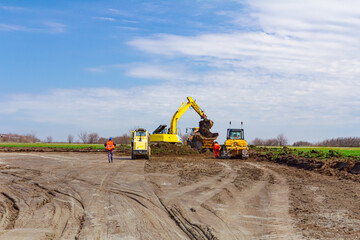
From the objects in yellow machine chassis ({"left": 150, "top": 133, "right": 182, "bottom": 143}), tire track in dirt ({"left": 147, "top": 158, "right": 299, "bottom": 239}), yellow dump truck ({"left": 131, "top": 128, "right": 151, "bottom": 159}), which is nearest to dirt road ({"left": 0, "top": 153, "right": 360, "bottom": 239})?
tire track in dirt ({"left": 147, "top": 158, "right": 299, "bottom": 239})

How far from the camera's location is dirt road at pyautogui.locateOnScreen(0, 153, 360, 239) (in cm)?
852

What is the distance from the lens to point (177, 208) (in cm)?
1107

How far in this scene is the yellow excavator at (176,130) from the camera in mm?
40594

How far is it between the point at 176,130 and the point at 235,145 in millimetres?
10811

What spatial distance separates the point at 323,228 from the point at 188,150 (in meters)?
29.7

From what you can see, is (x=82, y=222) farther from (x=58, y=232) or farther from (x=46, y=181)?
(x=46, y=181)

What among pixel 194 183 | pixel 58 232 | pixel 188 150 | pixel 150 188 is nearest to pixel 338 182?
pixel 194 183

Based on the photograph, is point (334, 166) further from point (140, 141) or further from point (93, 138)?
point (93, 138)

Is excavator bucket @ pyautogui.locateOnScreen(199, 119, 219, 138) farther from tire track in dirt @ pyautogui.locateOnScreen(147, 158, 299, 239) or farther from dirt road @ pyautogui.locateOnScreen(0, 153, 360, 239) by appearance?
dirt road @ pyautogui.locateOnScreen(0, 153, 360, 239)

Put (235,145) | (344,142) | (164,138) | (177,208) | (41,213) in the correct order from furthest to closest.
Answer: (344,142) → (164,138) → (235,145) → (177,208) → (41,213)

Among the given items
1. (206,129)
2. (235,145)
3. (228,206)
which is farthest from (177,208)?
(206,129)

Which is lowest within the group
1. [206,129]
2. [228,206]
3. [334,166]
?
[228,206]

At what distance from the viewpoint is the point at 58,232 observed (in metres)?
8.50

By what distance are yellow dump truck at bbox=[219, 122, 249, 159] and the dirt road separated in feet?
48.8
